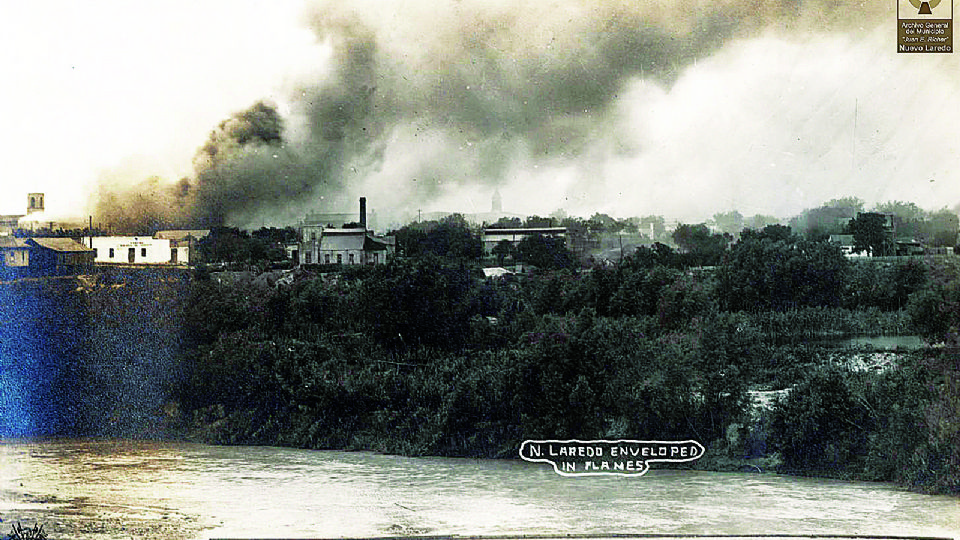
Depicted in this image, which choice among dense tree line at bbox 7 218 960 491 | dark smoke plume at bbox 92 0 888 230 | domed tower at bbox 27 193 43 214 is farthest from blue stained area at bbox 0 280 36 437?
dark smoke plume at bbox 92 0 888 230

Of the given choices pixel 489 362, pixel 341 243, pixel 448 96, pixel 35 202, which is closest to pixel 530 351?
pixel 489 362

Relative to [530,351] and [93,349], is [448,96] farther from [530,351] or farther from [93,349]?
[93,349]

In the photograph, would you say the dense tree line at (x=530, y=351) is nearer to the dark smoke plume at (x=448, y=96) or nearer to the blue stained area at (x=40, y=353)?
the blue stained area at (x=40, y=353)

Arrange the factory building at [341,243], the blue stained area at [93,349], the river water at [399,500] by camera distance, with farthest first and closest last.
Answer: the blue stained area at [93,349] → the factory building at [341,243] → the river water at [399,500]

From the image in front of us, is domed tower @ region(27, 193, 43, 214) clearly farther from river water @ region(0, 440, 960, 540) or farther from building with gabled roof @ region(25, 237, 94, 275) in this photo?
river water @ region(0, 440, 960, 540)

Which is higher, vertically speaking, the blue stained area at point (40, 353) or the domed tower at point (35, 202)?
the domed tower at point (35, 202)

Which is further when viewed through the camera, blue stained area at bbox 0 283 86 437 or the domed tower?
blue stained area at bbox 0 283 86 437

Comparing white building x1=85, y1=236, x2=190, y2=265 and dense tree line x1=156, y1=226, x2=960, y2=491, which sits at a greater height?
white building x1=85, y1=236, x2=190, y2=265
